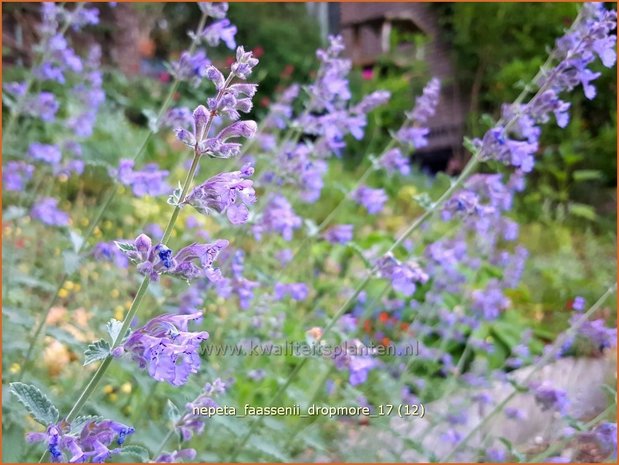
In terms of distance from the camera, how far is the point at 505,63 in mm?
10812

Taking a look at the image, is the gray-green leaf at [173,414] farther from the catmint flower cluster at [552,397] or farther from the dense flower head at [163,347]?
the catmint flower cluster at [552,397]

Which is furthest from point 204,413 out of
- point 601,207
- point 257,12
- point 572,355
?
point 257,12

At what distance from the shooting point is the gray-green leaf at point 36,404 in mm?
1229

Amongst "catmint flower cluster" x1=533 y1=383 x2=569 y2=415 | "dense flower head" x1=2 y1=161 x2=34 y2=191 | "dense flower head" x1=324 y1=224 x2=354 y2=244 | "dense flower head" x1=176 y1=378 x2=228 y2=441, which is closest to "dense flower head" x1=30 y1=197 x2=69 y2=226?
"dense flower head" x1=2 y1=161 x2=34 y2=191

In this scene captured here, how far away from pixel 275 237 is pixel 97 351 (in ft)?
8.04

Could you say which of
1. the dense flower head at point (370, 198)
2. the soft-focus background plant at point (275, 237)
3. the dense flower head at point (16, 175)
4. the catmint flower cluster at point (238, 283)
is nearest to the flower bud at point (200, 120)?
the soft-focus background plant at point (275, 237)

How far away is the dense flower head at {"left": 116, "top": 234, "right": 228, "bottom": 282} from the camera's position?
49.8 inches

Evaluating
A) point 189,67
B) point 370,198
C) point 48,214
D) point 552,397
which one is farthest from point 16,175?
point 552,397

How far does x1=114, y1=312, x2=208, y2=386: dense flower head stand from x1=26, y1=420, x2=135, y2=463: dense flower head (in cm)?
13

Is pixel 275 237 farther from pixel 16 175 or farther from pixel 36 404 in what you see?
pixel 36 404

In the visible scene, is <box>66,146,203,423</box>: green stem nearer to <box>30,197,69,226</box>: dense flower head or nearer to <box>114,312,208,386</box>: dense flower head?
<box>114,312,208,386</box>: dense flower head

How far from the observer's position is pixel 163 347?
1.27 m

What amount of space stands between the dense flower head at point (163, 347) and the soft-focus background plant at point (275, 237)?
27.6 inches

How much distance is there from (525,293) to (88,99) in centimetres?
387
